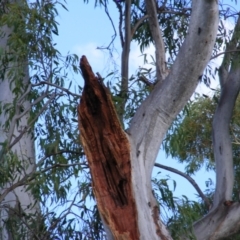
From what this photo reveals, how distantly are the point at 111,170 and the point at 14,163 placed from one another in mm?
1345

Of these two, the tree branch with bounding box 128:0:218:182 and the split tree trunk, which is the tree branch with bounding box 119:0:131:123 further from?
the split tree trunk

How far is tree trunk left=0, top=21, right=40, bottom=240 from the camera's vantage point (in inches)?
219

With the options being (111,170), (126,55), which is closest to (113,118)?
(111,170)

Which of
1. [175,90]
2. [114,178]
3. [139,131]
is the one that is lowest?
[114,178]

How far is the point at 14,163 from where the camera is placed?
5.71 meters

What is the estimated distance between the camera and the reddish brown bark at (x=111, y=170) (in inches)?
179

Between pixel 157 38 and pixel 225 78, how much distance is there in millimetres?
1474

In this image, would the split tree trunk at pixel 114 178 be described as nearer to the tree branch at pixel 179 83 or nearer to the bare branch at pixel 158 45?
the tree branch at pixel 179 83

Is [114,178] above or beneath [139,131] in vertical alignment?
beneath

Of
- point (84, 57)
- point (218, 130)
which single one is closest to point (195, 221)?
point (218, 130)

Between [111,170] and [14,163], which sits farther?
[14,163]

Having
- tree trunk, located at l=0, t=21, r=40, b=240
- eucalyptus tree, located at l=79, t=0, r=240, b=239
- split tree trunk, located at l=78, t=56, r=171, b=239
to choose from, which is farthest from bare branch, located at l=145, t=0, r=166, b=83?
tree trunk, located at l=0, t=21, r=40, b=240

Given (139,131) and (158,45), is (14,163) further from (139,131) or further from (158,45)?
(158,45)

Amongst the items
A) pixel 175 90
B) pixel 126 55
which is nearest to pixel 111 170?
pixel 175 90
